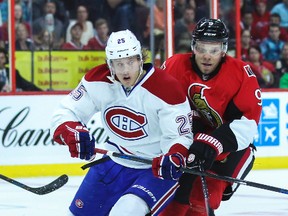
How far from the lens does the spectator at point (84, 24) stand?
6727 millimetres

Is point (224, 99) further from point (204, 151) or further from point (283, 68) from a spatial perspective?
point (283, 68)

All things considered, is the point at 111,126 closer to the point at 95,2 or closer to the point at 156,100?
the point at 156,100

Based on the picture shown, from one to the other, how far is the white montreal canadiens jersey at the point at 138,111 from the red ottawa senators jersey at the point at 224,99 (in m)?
0.20

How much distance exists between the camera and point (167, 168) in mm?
3301

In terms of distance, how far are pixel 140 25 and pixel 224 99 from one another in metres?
3.30

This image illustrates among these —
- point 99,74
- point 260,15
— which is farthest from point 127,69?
point 260,15

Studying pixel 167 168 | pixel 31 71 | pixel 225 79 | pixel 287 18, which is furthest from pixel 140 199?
pixel 287 18

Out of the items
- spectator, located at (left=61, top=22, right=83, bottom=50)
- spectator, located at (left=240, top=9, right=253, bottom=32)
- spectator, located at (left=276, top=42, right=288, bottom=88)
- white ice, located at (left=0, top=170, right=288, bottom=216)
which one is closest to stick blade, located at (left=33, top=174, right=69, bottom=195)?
white ice, located at (left=0, top=170, right=288, bottom=216)

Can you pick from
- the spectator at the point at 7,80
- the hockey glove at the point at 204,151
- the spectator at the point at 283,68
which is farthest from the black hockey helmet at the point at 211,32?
the spectator at the point at 283,68

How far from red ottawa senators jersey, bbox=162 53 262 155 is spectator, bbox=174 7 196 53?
10.7 feet

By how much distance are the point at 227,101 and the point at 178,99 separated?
0.29m

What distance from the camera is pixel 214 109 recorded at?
3.67 metres

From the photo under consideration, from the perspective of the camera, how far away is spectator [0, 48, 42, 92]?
6.53 meters

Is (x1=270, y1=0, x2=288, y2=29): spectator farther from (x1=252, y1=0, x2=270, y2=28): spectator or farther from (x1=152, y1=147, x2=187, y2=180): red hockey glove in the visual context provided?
(x1=152, y1=147, x2=187, y2=180): red hockey glove
